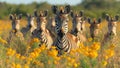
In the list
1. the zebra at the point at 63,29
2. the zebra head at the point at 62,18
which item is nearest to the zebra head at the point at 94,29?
the zebra at the point at 63,29

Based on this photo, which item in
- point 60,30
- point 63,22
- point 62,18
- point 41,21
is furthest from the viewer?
point 41,21

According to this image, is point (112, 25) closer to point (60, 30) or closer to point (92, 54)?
point (60, 30)

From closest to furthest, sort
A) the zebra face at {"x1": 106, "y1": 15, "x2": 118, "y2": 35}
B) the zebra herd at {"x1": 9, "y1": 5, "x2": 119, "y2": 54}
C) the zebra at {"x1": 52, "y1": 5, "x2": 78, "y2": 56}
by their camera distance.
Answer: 1. the zebra at {"x1": 52, "y1": 5, "x2": 78, "y2": 56}
2. the zebra herd at {"x1": 9, "y1": 5, "x2": 119, "y2": 54}
3. the zebra face at {"x1": 106, "y1": 15, "x2": 118, "y2": 35}

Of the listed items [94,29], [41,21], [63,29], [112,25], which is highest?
[63,29]

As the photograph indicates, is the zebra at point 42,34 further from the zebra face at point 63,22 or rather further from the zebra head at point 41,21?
the zebra face at point 63,22

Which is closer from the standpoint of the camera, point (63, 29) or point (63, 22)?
point (63, 29)

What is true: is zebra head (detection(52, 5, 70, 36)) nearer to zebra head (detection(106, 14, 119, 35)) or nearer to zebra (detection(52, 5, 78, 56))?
zebra (detection(52, 5, 78, 56))

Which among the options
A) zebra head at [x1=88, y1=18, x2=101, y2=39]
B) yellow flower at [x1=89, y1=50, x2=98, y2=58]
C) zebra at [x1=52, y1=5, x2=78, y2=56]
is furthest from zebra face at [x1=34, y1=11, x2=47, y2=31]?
yellow flower at [x1=89, y1=50, x2=98, y2=58]

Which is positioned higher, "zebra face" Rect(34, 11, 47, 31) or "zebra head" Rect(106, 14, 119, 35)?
"zebra face" Rect(34, 11, 47, 31)

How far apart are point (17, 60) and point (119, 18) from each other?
817 cm

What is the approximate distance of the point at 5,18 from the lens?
42.3 meters

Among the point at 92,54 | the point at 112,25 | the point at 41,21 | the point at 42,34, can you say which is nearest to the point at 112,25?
the point at 112,25

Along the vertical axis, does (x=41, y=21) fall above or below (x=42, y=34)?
above

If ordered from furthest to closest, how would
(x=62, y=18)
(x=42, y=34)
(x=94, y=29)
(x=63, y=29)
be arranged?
(x=94, y=29)
(x=42, y=34)
(x=62, y=18)
(x=63, y=29)
